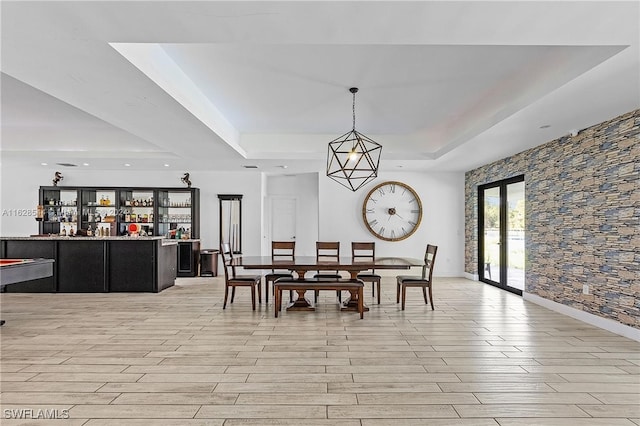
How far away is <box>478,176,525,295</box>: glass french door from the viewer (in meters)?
6.66

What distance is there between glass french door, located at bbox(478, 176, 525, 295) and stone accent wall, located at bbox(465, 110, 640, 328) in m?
0.38

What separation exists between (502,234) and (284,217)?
5.18 m

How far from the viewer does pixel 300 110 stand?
5680 mm

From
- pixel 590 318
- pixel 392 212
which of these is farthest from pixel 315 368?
pixel 392 212

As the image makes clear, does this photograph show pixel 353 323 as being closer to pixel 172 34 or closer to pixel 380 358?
pixel 380 358

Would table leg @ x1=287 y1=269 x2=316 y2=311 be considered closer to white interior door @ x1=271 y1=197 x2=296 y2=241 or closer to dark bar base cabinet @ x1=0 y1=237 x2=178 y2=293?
dark bar base cabinet @ x1=0 y1=237 x2=178 y2=293

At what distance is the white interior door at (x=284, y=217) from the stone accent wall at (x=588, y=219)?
543 cm

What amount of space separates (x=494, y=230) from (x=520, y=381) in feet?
16.4

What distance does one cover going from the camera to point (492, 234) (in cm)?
768

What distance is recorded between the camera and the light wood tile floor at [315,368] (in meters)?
2.53

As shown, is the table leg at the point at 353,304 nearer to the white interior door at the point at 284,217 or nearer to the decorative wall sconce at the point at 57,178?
the white interior door at the point at 284,217

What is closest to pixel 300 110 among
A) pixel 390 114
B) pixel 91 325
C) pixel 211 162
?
pixel 390 114

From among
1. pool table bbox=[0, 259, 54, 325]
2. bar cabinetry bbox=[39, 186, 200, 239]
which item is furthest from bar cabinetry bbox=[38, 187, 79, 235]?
pool table bbox=[0, 259, 54, 325]

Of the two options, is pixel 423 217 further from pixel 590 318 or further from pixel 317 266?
pixel 317 266
